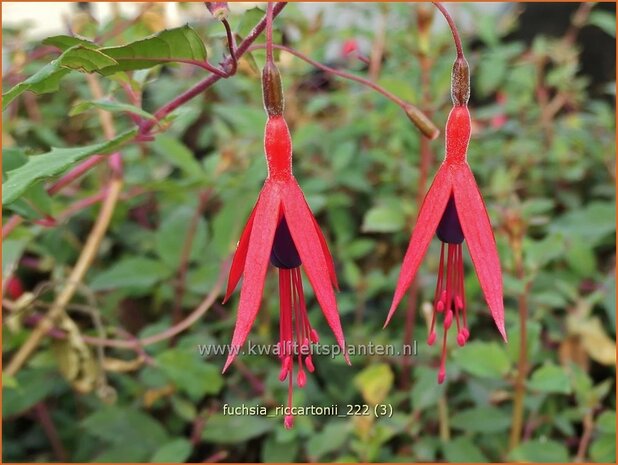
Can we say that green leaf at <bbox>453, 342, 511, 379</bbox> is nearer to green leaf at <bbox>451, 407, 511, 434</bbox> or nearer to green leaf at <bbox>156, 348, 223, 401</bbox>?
green leaf at <bbox>451, 407, 511, 434</bbox>

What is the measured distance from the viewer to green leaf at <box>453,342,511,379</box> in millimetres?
832

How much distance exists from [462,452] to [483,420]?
0.16 feet

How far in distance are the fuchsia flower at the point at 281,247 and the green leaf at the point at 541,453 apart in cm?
41

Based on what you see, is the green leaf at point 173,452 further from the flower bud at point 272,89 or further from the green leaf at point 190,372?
the flower bud at point 272,89

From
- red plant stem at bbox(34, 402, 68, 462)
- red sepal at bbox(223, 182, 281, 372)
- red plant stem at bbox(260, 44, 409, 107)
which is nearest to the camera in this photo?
red sepal at bbox(223, 182, 281, 372)

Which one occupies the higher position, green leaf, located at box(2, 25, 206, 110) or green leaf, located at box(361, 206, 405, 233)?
green leaf, located at box(2, 25, 206, 110)

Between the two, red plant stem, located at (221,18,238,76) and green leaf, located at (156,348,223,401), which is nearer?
red plant stem, located at (221,18,238,76)

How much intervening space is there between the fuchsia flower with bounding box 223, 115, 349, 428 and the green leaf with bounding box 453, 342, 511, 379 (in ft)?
1.10

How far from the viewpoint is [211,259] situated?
1.08m

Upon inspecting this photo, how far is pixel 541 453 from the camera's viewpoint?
0.83 m

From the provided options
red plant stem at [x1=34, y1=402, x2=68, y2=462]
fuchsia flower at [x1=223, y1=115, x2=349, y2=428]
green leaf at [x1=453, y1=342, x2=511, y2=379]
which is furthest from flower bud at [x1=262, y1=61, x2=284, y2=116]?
red plant stem at [x1=34, y1=402, x2=68, y2=462]

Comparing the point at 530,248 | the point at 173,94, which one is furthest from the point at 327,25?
the point at 530,248

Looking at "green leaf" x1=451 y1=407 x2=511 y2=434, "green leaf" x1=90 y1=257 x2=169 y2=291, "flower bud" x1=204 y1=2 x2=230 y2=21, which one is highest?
"flower bud" x1=204 y1=2 x2=230 y2=21

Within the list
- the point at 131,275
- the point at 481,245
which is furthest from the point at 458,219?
the point at 131,275
